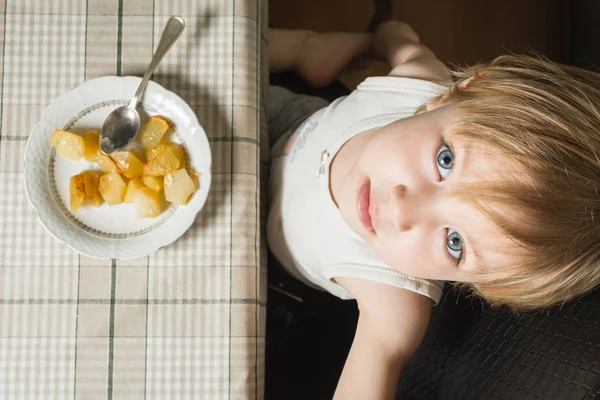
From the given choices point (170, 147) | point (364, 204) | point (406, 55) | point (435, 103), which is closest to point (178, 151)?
point (170, 147)

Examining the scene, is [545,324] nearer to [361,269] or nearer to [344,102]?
[361,269]

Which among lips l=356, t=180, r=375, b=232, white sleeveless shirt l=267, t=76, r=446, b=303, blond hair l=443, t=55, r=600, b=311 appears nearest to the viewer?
blond hair l=443, t=55, r=600, b=311

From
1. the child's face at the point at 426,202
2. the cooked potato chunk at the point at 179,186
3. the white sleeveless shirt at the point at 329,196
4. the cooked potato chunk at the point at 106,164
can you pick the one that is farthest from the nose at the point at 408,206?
the cooked potato chunk at the point at 106,164

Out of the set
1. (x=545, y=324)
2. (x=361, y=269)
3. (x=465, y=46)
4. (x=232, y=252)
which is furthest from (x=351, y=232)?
(x=465, y=46)

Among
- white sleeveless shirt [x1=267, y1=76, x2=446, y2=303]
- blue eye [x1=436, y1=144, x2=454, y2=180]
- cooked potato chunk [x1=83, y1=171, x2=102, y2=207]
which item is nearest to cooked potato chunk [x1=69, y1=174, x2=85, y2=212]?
cooked potato chunk [x1=83, y1=171, x2=102, y2=207]

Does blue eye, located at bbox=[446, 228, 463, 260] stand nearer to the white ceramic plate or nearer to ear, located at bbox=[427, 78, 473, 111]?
ear, located at bbox=[427, 78, 473, 111]

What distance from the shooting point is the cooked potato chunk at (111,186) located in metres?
0.72

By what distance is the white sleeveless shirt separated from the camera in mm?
874

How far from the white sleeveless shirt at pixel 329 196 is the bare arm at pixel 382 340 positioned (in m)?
0.02

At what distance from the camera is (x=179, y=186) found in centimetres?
72

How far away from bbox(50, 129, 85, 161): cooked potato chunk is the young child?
1.19ft

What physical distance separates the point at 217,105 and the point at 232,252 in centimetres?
22

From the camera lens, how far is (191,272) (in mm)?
760

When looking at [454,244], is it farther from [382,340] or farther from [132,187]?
[132,187]
